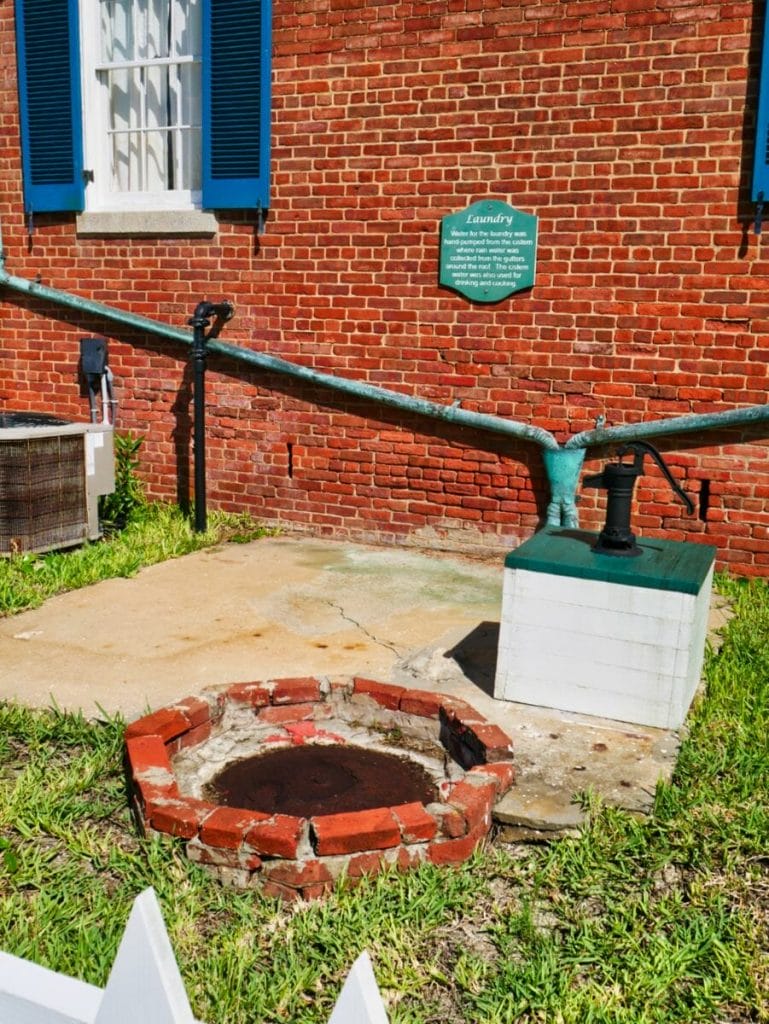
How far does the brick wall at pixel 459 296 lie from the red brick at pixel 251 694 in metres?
3.14

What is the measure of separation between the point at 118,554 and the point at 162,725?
3.04 metres

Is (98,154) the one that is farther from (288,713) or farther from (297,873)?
(297,873)

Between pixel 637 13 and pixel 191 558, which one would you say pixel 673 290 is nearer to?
pixel 637 13

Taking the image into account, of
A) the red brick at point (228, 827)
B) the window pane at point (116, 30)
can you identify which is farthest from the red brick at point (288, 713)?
A: the window pane at point (116, 30)

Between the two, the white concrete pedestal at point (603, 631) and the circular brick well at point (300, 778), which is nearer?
the circular brick well at point (300, 778)

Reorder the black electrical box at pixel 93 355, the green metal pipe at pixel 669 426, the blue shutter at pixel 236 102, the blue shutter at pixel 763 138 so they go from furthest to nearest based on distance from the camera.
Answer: the black electrical box at pixel 93 355
the blue shutter at pixel 236 102
the green metal pipe at pixel 669 426
the blue shutter at pixel 763 138

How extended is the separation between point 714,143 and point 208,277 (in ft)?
11.9

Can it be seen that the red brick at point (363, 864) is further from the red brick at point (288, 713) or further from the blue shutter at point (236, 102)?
the blue shutter at point (236, 102)

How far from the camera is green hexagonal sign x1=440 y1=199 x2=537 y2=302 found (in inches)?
249

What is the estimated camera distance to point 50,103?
764 centimetres

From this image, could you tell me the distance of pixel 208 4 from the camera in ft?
22.5

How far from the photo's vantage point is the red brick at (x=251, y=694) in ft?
12.5

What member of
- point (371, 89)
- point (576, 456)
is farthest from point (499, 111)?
point (576, 456)

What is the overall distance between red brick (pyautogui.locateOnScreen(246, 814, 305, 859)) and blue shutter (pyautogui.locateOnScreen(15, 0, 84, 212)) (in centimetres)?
620
